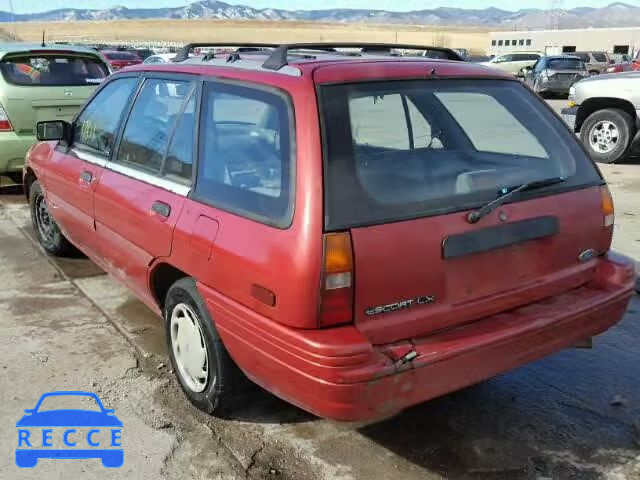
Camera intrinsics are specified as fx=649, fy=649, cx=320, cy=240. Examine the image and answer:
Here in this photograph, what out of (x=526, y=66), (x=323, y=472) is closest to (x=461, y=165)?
(x=323, y=472)

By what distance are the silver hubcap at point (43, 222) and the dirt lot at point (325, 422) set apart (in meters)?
1.26

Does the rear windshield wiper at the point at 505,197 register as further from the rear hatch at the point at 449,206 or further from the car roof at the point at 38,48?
the car roof at the point at 38,48

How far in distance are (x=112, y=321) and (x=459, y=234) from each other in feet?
8.58

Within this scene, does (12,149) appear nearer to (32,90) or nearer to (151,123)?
(32,90)

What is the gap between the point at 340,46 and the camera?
128 inches

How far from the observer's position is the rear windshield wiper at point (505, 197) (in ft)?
8.50

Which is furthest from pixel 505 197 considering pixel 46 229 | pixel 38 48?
pixel 38 48

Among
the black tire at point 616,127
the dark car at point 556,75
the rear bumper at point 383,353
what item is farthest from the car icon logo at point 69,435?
the dark car at point 556,75

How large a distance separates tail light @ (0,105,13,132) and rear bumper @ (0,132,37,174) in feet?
0.16

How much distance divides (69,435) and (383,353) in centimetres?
162

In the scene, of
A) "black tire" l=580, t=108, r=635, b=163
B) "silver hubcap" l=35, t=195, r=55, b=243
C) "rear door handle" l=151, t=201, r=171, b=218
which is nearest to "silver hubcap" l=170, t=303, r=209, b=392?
"rear door handle" l=151, t=201, r=171, b=218

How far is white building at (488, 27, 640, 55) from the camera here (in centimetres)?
6010

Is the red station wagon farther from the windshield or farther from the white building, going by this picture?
the white building

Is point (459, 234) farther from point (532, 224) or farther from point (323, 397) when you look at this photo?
point (323, 397)
